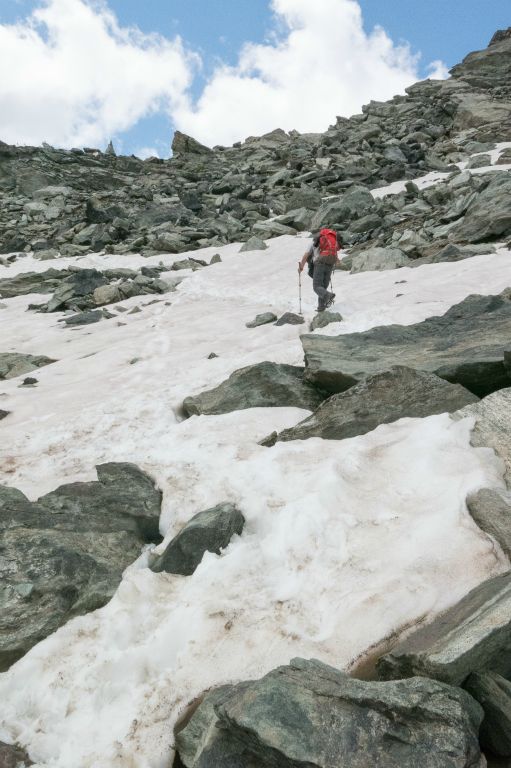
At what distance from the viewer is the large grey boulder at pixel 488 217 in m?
18.8

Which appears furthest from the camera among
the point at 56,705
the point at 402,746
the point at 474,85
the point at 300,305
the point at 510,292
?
the point at 474,85

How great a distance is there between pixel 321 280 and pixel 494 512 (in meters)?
11.2

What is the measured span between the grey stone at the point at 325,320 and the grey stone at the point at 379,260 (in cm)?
639

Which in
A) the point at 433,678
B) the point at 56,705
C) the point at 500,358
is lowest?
the point at 56,705

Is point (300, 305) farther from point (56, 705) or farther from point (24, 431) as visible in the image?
point (56, 705)

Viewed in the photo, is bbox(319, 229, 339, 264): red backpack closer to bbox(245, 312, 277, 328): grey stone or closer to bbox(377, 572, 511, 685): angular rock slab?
bbox(245, 312, 277, 328): grey stone

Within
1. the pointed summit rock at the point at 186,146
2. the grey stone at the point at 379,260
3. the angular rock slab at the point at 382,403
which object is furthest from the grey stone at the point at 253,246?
the pointed summit rock at the point at 186,146

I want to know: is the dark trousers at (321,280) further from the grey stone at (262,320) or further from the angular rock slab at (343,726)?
the angular rock slab at (343,726)

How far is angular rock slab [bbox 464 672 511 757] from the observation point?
3146 mm

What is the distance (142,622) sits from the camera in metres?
4.87

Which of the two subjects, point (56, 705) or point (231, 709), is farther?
point (56, 705)

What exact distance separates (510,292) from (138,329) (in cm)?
1015

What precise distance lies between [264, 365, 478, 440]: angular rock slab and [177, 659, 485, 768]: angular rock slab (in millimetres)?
4508

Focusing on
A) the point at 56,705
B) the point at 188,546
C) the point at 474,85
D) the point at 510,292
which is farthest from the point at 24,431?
the point at 474,85
